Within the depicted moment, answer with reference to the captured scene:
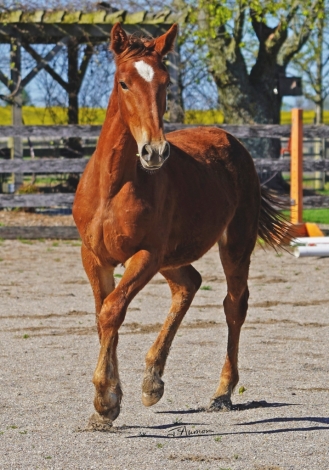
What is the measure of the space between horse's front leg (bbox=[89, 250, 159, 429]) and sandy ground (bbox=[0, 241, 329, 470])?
0.13 metres

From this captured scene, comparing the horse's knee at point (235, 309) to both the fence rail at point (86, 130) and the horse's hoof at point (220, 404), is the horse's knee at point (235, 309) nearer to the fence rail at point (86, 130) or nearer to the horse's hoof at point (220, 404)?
the horse's hoof at point (220, 404)

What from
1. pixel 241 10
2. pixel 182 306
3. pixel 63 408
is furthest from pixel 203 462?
pixel 241 10

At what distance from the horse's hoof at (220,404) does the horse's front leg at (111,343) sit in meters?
0.84

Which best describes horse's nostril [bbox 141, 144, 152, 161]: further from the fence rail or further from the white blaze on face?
the fence rail

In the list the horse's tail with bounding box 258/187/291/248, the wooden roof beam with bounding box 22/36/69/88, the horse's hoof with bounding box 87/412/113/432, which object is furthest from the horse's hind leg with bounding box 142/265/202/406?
the wooden roof beam with bounding box 22/36/69/88

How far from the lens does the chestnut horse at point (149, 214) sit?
4977 mm

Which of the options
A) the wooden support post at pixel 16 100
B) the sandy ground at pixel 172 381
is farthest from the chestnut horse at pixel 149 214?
the wooden support post at pixel 16 100

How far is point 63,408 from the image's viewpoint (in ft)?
18.0

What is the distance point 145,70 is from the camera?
16.2ft

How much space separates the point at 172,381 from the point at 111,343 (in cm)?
142

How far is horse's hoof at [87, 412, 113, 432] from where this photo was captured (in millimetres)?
4961

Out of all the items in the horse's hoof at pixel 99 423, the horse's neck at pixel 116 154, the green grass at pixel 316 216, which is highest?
the horse's neck at pixel 116 154

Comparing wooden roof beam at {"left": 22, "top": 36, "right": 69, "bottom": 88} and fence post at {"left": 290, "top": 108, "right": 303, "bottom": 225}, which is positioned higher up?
wooden roof beam at {"left": 22, "top": 36, "right": 69, "bottom": 88}

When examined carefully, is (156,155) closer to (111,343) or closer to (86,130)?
(111,343)
